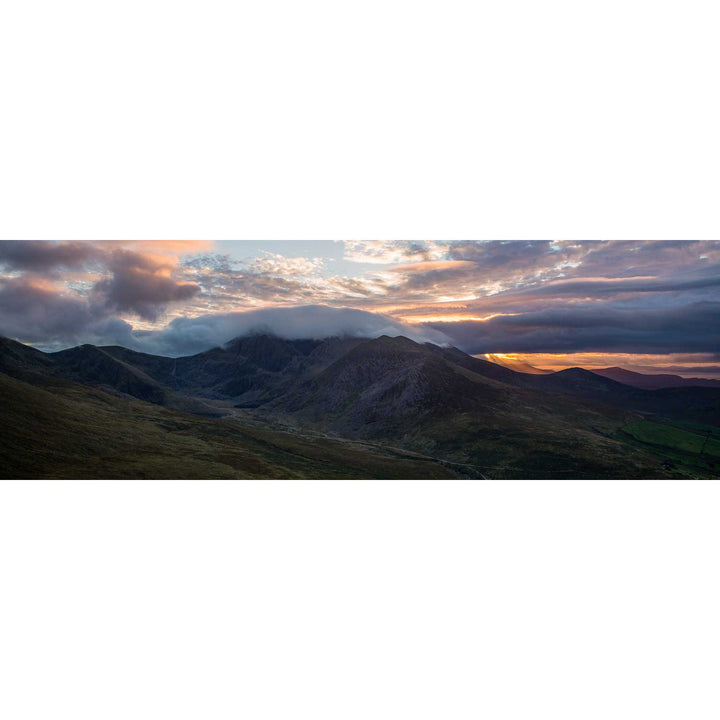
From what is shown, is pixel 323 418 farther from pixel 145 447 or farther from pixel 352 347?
pixel 145 447

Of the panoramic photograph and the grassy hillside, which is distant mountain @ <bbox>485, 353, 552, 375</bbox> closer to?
the panoramic photograph

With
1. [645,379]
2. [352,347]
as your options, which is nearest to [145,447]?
[352,347]

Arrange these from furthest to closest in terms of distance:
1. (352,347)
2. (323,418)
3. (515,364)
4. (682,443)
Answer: (323,418)
(352,347)
(515,364)
(682,443)

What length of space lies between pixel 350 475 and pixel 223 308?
9.46 m

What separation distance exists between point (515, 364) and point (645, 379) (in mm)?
5765

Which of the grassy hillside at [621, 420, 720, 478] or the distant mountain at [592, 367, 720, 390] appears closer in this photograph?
the grassy hillside at [621, 420, 720, 478]

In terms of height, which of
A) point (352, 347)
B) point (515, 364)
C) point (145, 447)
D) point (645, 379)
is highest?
point (352, 347)

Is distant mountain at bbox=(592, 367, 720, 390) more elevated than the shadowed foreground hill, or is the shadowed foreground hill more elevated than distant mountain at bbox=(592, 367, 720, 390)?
distant mountain at bbox=(592, 367, 720, 390)

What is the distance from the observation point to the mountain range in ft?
55.1

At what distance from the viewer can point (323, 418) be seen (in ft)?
73.2

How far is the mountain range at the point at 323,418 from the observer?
16797 mm

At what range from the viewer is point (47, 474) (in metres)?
15.0

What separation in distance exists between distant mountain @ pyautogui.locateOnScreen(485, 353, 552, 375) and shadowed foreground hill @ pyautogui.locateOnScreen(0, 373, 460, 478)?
18.7ft

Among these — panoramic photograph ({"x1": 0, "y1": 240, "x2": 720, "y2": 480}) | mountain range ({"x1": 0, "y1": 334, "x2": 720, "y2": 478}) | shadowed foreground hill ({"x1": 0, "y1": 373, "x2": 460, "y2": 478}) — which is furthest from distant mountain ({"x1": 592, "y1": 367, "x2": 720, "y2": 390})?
shadowed foreground hill ({"x1": 0, "y1": 373, "x2": 460, "y2": 478})
